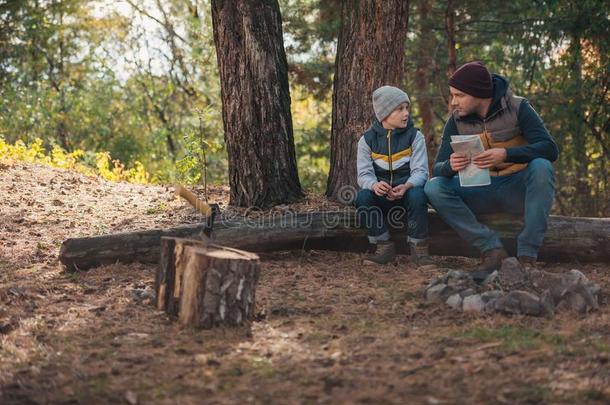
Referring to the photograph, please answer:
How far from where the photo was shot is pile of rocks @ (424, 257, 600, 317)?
4789 millimetres

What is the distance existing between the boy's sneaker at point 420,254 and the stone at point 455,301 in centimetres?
126

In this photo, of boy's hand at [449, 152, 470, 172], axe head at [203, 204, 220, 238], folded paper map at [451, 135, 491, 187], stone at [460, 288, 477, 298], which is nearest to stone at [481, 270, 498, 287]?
stone at [460, 288, 477, 298]

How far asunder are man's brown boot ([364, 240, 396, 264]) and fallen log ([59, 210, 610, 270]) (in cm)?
23

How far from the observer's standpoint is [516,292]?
15.9 feet

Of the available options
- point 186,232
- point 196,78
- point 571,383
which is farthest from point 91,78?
point 571,383

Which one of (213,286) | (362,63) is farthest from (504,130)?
(213,286)

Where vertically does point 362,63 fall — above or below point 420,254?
above

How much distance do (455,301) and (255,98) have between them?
11.7 ft

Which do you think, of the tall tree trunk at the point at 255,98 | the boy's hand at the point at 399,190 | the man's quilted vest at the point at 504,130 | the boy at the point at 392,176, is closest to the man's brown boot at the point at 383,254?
the boy at the point at 392,176

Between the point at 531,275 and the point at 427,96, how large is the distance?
9146 millimetres

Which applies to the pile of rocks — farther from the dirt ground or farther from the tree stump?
the tree stump

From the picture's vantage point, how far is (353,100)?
7.91m

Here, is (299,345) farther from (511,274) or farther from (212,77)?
(212,77)

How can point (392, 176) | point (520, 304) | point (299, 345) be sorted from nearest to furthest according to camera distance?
1. point (299, 345)
2. point (520, 304)
3. point (392, 176)
